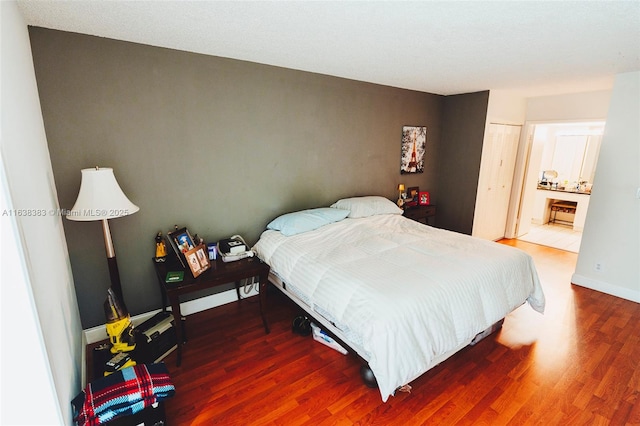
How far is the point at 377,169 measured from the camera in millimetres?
4016

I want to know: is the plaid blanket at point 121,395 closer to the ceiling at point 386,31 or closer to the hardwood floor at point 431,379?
the hardwood floor at point 431,379

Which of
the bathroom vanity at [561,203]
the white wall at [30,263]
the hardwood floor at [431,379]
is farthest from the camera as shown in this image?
the bathroom vanity at [561,203]

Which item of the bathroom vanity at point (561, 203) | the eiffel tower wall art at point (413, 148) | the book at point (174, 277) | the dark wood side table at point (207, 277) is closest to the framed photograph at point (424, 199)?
the eiffel tower wall art at point (413, 148)

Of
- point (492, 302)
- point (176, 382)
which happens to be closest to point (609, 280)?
point (492, 302)

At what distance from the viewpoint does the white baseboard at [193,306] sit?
2.38m

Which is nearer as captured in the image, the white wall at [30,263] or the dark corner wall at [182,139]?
the white wall at [30,263]

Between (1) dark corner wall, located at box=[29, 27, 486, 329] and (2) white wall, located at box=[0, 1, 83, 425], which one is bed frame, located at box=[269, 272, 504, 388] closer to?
(1) dark corner wall, located at box=[29, 27, 486, 329]

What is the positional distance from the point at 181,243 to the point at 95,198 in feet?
2.09

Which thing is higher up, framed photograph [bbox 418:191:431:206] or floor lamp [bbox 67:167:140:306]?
floor lamp [bbox 67:167:140:306]

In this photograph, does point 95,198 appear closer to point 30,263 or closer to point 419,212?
point 30,263

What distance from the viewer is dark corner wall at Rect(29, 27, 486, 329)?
6.95 feet

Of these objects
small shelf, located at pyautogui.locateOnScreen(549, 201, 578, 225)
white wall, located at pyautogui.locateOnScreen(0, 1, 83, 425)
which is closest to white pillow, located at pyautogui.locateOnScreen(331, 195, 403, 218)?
white wall, located at pyautogui.locateOnScreen(0, 1, 83, 425)

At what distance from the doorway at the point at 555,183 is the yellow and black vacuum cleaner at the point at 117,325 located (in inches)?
217

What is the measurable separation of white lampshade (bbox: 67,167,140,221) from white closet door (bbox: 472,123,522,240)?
437cm
